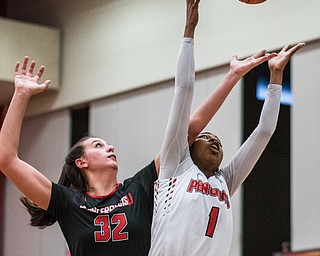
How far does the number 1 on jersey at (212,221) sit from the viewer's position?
356cm

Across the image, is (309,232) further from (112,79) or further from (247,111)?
(112,79)

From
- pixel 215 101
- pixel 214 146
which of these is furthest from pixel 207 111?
pixel 214 146

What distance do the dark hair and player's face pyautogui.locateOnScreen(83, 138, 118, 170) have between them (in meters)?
0.05

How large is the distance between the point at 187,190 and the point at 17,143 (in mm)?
909

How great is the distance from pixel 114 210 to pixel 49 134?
18.2ft

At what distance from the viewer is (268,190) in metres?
6.75

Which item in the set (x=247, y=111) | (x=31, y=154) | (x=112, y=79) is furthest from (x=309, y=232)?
(x=31, y=154)

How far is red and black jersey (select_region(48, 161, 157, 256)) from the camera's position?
4020 millimetres

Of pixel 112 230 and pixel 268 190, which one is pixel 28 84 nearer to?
pixel 112 230

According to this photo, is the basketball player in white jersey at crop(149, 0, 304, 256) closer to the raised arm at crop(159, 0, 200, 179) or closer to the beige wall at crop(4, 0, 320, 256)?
the raised arm at crop(159, 0, 200, 179)

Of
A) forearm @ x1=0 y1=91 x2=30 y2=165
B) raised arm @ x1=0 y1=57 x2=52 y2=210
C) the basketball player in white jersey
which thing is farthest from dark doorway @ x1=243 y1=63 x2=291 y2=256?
forearm @ x1=0 y1=91 x2=30 y2=165

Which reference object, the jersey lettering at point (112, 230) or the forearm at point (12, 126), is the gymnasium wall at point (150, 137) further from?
the forearm at point (12, 126)

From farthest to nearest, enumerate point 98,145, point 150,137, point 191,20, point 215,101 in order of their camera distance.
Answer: point 150,137
point 98,145
point 215,101
point 191,20

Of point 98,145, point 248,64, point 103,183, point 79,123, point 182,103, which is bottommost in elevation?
point 103,183
